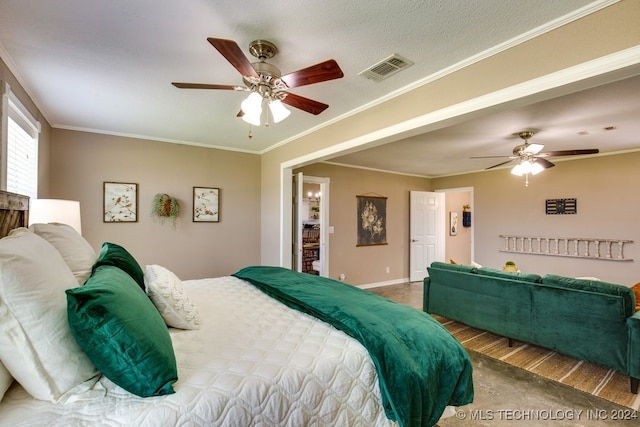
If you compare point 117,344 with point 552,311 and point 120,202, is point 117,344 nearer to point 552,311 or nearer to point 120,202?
point 552,311

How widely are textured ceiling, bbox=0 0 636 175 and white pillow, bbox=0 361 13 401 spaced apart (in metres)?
1.71

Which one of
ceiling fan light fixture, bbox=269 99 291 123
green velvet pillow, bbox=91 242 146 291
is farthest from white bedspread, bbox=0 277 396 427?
ceiling fan light fixture, bbox=269 99 291 123

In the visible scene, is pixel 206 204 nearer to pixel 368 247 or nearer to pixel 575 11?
pixel 368 247

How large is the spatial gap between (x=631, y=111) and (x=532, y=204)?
109 inches

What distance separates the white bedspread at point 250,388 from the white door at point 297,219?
8.99 ft

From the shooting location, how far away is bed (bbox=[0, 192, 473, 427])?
3.14 feet

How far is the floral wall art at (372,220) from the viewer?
234 inches

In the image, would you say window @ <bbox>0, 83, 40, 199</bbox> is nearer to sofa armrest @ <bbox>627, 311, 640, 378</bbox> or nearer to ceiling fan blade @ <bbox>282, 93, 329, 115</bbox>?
ceiling fan blade @ <bbox>282, 93, 329, 115</bbox>

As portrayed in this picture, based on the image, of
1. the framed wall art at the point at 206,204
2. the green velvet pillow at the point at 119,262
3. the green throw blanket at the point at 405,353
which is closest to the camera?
the green throw blanket at the point at 405,353

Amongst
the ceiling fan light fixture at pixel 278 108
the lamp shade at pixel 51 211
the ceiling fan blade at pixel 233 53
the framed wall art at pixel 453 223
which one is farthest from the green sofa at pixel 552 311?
the framed wall art at pixel 453 223

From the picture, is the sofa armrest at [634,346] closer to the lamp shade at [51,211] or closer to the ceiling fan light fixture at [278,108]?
the ceiling fan light fixture at [278,108]

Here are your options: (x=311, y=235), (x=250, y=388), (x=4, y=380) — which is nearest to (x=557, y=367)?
(x=250, y=388)

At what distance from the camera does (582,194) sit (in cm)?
484

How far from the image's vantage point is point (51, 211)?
2.37 metres
